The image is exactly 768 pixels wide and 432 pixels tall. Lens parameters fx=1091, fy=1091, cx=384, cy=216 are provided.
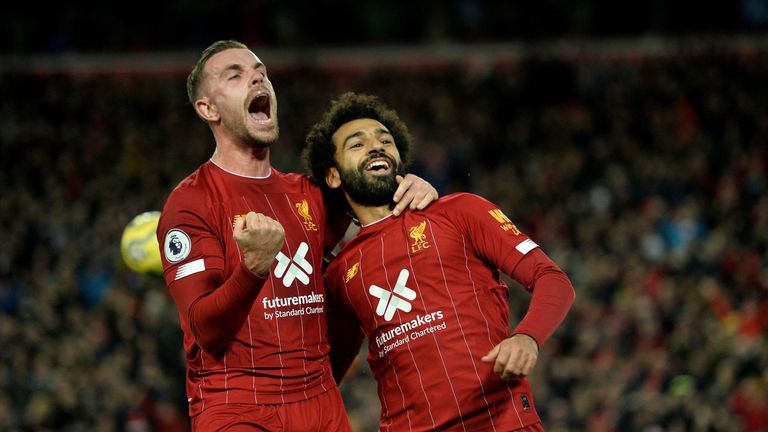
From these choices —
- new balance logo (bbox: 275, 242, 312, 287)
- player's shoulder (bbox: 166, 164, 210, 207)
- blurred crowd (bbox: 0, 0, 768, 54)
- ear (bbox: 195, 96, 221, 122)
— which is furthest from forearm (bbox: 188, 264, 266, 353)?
blurred crowd (bbox: 0, 0, 768, 54)

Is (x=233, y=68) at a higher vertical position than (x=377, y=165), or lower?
higher

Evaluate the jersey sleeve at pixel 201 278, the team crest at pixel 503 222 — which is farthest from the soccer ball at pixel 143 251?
the team crest at pixel 503 222

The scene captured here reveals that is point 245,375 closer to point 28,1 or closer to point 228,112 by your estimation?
Result: point 228,112

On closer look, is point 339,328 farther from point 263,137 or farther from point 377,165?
point 263,137

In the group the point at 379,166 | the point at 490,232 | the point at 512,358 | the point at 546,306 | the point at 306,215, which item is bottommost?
the point at 512,358

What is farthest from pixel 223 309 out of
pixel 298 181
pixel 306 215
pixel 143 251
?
pixel 143 251

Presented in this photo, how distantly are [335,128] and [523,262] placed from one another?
4.30ft

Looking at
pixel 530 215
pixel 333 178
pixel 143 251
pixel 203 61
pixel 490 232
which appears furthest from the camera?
A: pixel 530 215

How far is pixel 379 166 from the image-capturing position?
5.13m

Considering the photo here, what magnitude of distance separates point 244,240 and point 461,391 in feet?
4.09

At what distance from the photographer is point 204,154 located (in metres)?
17.6

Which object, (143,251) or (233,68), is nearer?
(233,68)

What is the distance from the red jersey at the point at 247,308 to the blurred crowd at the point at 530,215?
254 inches

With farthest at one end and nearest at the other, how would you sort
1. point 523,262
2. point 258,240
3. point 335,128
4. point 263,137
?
point 335,128
point 263,137
point 523,262
point 258,240
